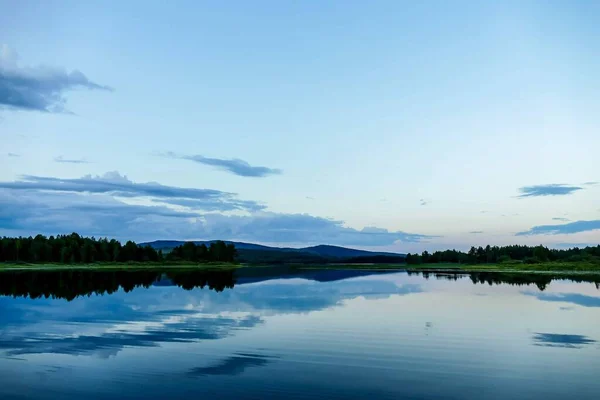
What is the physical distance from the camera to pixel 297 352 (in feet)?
90.4

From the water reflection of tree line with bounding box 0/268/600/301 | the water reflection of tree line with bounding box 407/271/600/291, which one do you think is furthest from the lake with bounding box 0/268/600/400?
the water reflection of tree line with bounding box 407/271/600/291

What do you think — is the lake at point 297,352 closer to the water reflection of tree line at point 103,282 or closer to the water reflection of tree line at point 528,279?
the water reflection of tree line at point 103,282

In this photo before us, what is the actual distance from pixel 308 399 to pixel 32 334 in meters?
23.1

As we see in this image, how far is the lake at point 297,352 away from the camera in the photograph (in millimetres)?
20166

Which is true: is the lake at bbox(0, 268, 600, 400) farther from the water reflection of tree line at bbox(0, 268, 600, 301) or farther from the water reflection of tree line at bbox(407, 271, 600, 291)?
the water reflection of tree line at bbox(407, 271, 600, 291)

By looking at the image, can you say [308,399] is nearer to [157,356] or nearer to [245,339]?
[157,356]

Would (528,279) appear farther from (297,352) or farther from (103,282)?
(297,352)

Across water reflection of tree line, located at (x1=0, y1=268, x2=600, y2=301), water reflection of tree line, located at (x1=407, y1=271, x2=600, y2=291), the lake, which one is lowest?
water reflection of tree line, located at (x1=0, y1=268, x2=600, y2=301)

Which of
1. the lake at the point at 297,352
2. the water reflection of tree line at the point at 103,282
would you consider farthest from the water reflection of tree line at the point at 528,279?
the lake at the point at 297,352

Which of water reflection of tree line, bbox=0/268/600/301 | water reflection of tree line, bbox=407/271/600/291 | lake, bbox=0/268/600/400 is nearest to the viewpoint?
lake, bbox=0/268/600/400

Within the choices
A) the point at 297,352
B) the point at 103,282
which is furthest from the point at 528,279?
the point at 297,352

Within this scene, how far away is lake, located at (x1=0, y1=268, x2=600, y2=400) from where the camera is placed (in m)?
20.2

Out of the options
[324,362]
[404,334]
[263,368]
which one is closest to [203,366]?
[263,368]

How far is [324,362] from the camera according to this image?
982 inches
